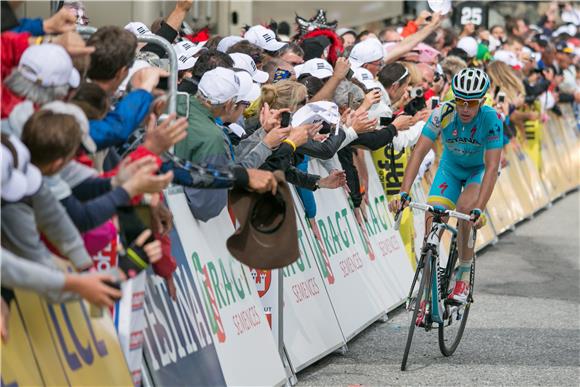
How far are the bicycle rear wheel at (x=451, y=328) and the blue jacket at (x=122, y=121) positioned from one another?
4.13 m

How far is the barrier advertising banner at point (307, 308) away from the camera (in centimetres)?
870

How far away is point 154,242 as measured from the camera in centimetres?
587

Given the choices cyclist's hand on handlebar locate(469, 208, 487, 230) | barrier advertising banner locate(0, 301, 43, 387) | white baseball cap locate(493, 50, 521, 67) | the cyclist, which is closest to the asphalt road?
the cyclist


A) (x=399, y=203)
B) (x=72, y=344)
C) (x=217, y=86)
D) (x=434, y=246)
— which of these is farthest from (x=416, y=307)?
(x=72, y=344)

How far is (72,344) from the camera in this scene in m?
5.71

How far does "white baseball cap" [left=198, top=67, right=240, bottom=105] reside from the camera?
742 cm

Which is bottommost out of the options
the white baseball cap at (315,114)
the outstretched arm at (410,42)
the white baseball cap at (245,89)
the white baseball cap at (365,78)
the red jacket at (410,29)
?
the red jacket at (410,29)

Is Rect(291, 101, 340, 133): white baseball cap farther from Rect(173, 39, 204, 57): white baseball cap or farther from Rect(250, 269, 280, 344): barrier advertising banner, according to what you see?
Rect(250, 269, 280, 344): barrier advertising banner

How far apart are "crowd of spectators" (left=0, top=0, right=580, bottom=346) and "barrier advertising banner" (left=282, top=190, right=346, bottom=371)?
0.31 meters

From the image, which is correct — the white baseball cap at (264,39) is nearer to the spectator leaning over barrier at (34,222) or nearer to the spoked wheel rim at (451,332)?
the spoked wheel rim at (451,332)

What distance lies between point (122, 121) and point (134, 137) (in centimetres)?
72

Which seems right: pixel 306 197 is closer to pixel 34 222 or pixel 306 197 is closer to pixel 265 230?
pixel 265 230

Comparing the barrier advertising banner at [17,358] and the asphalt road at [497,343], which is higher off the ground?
the barrier advertising banner at [17,358]

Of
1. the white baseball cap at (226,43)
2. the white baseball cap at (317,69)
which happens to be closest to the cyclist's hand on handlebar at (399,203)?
the white baseball cap at (317,69)
